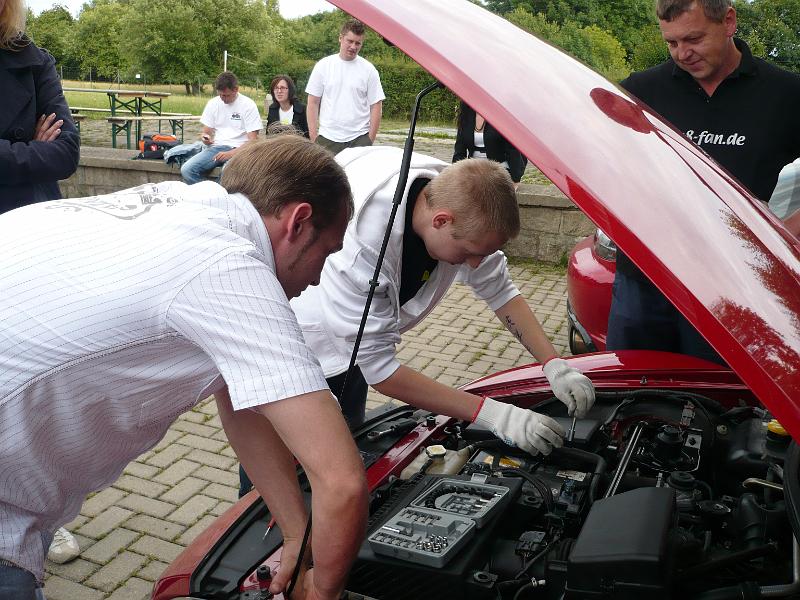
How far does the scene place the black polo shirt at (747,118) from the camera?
296 centimetres

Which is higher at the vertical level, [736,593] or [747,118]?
[747,118]

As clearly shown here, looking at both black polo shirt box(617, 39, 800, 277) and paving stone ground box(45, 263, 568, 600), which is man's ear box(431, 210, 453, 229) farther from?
paving stone ground box(45, 263, 568, 600)

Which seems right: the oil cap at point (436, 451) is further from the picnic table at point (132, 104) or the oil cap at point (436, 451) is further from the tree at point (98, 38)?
the tree at point (98, 38)

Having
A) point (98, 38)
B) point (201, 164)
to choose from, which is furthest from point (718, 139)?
point (98, 38)

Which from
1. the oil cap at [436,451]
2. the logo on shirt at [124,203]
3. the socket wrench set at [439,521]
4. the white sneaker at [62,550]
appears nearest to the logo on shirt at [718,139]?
the oil cap at [436,451]

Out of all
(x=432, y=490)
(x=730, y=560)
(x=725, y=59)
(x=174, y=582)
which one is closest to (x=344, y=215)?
(x=432, y=490)

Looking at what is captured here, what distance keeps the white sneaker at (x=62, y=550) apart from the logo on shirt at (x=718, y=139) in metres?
2.90

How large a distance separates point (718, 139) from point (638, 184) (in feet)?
6.01

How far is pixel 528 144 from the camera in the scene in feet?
4.35

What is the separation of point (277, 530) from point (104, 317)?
2.45 ft

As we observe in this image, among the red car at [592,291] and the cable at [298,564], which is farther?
the red car at [592,291]

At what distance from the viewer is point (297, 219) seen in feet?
4.69

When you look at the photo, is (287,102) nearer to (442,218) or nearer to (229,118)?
(229,118)

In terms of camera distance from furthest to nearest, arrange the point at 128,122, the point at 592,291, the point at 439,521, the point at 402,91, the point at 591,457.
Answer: the point at 402,91 < the point at 128,122 < the point at 592,291 < the point at 591,457 < the point at 439,521
